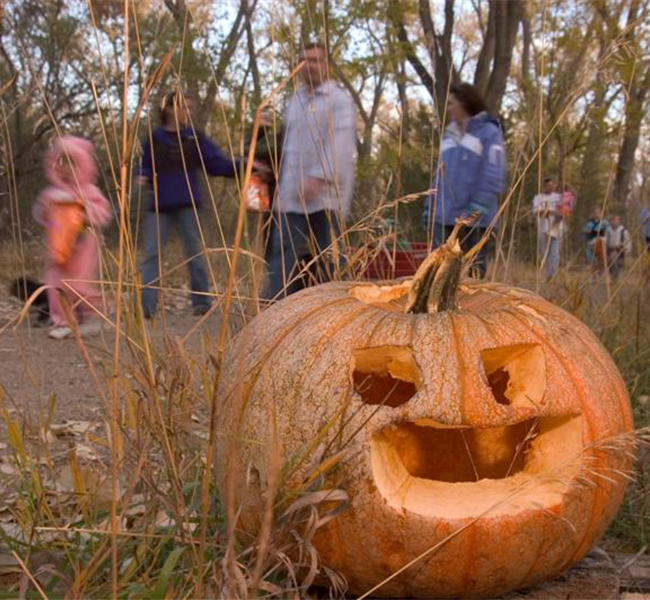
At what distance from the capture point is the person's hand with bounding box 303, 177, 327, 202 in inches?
178

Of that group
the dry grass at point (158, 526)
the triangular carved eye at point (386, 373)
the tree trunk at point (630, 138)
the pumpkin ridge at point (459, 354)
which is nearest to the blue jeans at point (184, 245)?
the dry grass at point (158, 526)

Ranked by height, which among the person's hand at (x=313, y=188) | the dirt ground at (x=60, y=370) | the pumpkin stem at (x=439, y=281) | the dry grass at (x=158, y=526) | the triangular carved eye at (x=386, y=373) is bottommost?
the dirt ground at (x=60, y=370)

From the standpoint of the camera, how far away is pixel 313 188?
14.9 feet

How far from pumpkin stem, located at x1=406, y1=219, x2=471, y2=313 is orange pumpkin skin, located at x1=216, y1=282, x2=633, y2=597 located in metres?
0.06

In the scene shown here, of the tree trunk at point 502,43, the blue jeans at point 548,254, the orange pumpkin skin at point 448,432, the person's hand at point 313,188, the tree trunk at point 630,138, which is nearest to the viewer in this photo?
the orange pumpkin skin at point 448,432

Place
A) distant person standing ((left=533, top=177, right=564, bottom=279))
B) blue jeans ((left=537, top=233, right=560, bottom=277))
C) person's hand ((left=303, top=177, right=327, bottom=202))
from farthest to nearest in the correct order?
person's hand ((left=303, top=177, right=327, bottom=202)), distant person standing ((left=533, top=177, right=564, bottom=279)), blue jeans ((left=537, top=233, right=560, bottom=277))

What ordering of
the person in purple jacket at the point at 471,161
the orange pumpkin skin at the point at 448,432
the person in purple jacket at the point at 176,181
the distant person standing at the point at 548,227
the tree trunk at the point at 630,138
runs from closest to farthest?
the orange pumpkin skin at the point at 448,432 < the distant person standing at the point at 548,227 < the person in purple jacket at the point at 471,161 < the person in purple jacket at the point at 176,181 < the tree trunk at the point at 630,138

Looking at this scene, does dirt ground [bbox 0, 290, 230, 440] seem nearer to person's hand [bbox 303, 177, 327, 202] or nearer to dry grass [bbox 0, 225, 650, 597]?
dry grass [bbox 0, 225, 650, 597]

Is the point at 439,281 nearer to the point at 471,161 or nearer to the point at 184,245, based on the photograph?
the point at 471,161

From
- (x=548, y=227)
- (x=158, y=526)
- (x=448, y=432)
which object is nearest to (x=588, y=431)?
(x=448, y=432)

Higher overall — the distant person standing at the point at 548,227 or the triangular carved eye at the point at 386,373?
the distant person standing at the point at 548,227

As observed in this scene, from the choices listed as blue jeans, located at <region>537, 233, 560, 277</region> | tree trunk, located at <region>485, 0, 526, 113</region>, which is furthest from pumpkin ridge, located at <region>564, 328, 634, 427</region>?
tree trunk, located at <region>485, 0, 526, 113</region>

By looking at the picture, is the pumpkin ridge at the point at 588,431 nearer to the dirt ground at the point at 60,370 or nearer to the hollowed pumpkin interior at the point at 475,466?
the hollowed pumpkin interior at the point at 475,466

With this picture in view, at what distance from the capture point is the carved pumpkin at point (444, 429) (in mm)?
1934
